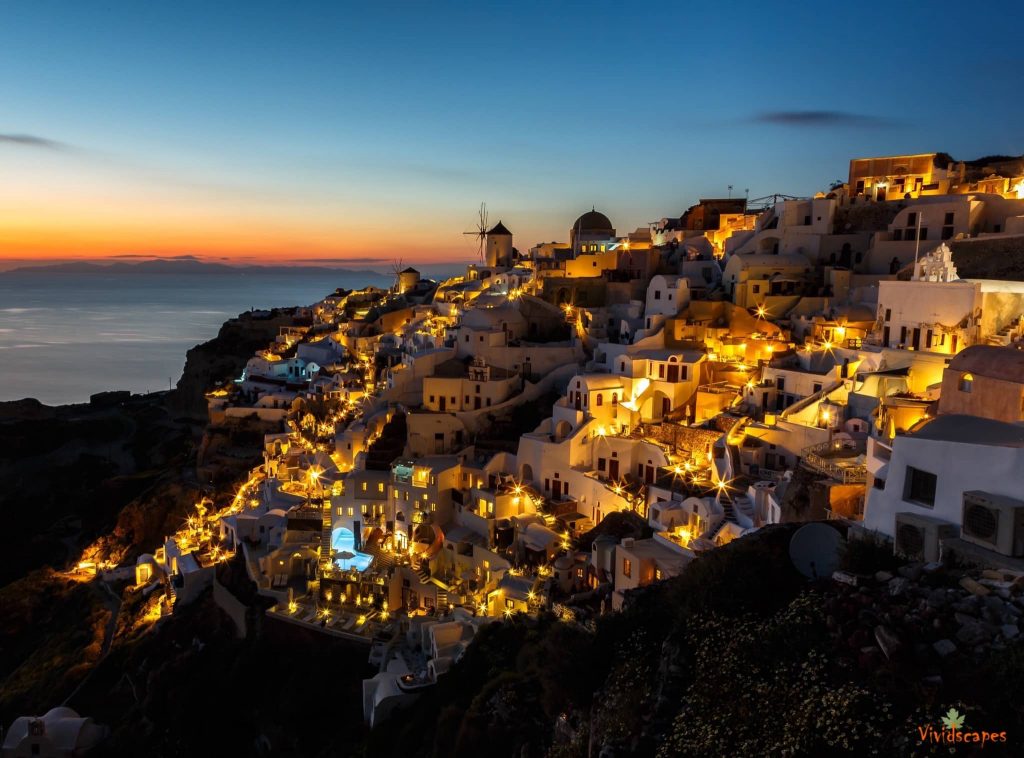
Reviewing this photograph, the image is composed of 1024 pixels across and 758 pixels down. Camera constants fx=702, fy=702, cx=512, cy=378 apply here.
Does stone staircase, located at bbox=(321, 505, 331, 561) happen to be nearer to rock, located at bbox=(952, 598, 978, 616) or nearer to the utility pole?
rock, located at bbox=(952, 598, 978, 616)

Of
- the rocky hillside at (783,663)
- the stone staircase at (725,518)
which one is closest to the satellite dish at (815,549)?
the rocky hillside at (783,663)

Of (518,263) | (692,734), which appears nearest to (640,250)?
(518,263)

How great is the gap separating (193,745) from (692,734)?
21.5 metres

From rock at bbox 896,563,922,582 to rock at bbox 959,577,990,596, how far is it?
0.52 metres

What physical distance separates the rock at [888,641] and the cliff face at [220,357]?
59777mm

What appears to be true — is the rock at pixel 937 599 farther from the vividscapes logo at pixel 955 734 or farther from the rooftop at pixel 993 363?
the rooftop at pixel 993 363

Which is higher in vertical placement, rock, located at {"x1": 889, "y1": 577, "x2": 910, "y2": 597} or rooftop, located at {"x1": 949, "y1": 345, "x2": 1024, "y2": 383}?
rooftop, located at {"x1": 949, "y1": 345, "x2": 1024, "y2": 383}

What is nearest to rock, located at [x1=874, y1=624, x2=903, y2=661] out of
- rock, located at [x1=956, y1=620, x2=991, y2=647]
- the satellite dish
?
rock, located at [x1=956, y1=620, x2=991, y2=647]

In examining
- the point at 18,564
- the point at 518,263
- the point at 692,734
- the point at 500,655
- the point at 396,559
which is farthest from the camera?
the point at 518,263

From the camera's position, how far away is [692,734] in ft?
24.5

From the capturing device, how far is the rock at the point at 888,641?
263 inches

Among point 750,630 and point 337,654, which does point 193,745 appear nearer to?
point 337,654

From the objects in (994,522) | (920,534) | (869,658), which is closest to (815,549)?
(920,534)

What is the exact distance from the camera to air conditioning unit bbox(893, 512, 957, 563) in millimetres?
8602
